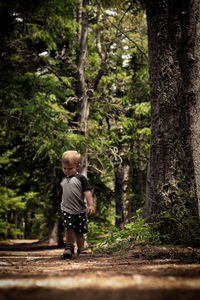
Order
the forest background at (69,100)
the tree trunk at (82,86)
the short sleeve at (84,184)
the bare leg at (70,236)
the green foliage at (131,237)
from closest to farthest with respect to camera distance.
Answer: the green foliage at (131,237), the bare leg at (70,236), the short sleeve at (84,184), the forest background at (69,100), the tree trunk at (82,86)

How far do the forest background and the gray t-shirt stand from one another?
2.47 feet

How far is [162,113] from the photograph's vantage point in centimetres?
457

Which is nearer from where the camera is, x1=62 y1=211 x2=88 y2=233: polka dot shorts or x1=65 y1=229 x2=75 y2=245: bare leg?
x1=65 y1=229 x2=75 y2=245: bare leg

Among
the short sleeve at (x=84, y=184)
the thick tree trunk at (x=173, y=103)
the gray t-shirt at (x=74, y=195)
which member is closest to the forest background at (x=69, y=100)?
the thick tree trunk at (x=173, y=103)

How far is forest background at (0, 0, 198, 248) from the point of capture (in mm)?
6867

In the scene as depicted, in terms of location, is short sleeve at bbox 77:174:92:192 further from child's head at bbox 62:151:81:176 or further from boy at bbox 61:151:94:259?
child's head at bbox 62:151:81:176

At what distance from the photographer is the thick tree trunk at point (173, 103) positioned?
427 cm

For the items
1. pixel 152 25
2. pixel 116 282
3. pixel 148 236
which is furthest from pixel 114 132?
pixel 116 282

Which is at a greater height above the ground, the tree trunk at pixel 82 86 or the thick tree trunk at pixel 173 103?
the tree trunk at pixel 82 86

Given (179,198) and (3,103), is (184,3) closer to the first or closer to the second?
(179,198)

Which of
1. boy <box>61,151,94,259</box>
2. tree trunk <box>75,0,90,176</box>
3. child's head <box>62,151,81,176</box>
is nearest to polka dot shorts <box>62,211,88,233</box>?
boy <box>61,151,94,259</box>

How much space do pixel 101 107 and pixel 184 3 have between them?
8.75m

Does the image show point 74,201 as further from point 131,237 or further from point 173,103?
point 173,103

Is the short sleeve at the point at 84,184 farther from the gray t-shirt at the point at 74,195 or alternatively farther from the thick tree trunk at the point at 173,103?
the thick tree trunk at the point at 173,103
